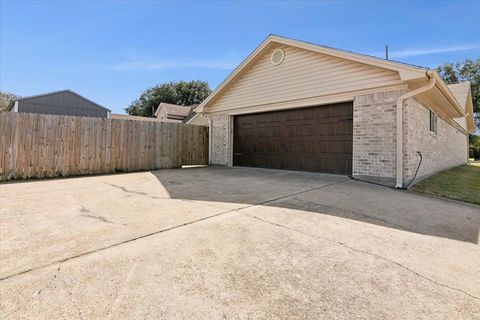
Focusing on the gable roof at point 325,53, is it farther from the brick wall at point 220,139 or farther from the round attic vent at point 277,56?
the brick wall at point 220,139

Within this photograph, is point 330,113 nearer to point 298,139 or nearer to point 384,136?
point 298,139

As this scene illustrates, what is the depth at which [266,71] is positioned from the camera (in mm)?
9062

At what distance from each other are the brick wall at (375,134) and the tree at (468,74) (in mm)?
30808

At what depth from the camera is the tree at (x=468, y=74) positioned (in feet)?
87.3

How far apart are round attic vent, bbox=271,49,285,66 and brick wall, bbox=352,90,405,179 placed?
124 inches

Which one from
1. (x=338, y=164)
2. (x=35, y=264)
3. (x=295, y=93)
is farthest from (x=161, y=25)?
(x=35, y=264)

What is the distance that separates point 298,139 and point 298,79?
206 cm

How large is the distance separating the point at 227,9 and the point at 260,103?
377 cm

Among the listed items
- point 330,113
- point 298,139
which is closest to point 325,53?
point 330,113

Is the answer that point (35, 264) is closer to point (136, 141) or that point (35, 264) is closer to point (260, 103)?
point (136, 141)

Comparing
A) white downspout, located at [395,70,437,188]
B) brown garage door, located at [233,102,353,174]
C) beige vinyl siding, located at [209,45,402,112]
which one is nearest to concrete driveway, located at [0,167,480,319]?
white downspout, located at [395,70,437,188]

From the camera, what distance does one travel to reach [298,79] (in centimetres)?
809

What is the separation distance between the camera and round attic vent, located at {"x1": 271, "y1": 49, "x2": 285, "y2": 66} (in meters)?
8.51

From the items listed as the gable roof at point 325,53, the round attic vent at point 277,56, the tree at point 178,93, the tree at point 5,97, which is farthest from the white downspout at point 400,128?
the tree at point 5,97
